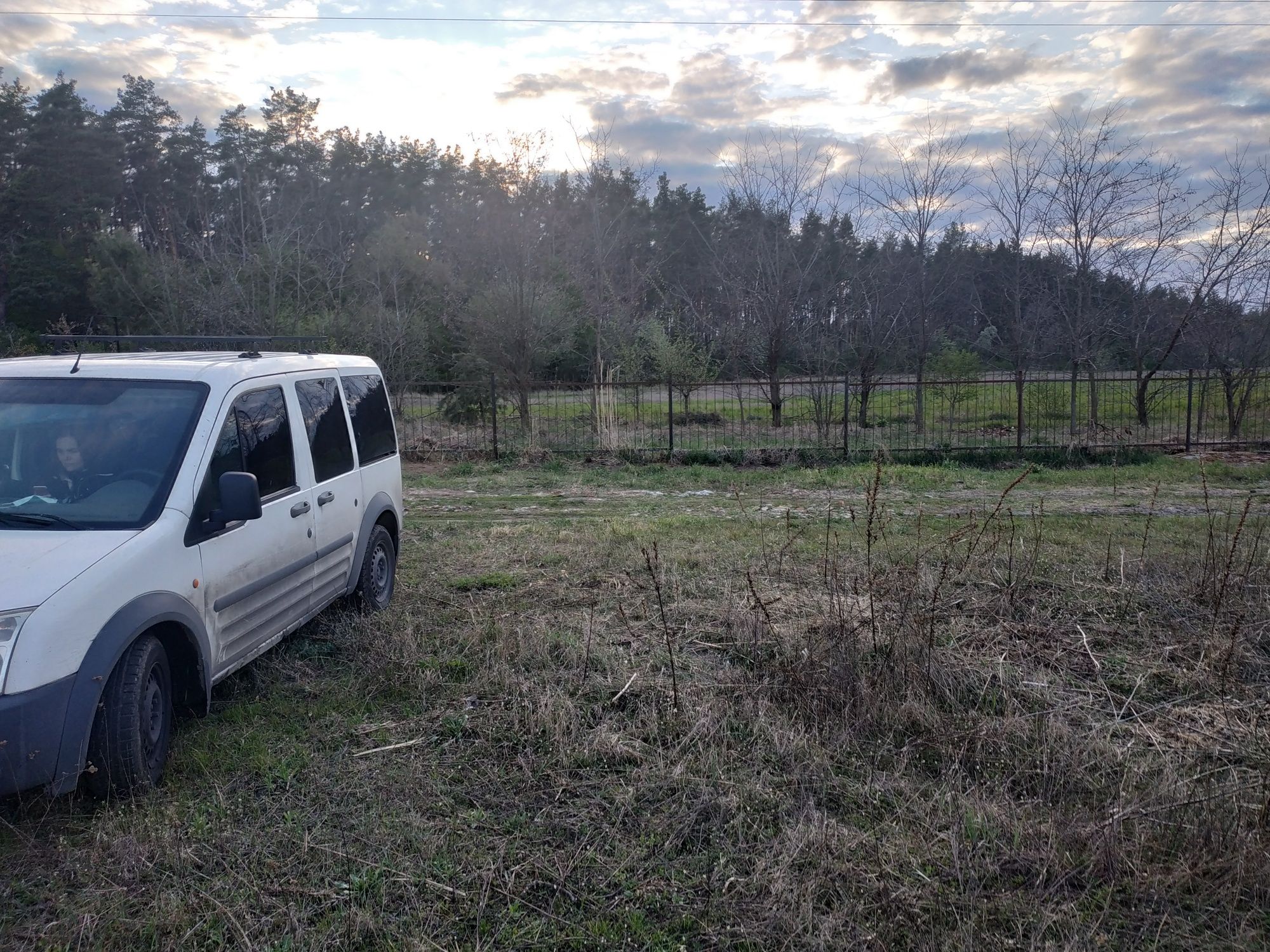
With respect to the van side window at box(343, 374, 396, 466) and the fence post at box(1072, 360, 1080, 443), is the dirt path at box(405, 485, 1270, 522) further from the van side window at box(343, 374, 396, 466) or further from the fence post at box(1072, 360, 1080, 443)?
the fence post at box(1072, 360, 1080, 443)

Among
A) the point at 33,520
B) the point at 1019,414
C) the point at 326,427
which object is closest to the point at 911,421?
the point at 1019,414

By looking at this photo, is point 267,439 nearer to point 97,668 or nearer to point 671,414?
point 97,668

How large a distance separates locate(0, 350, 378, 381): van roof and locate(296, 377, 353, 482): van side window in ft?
1.12

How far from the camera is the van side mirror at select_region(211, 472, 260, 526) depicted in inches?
163

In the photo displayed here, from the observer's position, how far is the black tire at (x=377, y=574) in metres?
6.34

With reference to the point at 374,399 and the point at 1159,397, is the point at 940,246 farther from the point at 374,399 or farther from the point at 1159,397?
the point at 374,399

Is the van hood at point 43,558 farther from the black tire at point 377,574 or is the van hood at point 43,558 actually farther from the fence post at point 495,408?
the fence post at point 495,408

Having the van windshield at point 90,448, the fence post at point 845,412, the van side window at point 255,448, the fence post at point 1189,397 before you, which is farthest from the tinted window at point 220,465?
the fence post at point 1189,397

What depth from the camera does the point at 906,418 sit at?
16984 mm

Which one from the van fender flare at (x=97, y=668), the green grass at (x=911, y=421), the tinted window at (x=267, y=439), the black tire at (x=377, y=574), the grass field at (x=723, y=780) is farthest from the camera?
the green grass at (x=911, y=421)

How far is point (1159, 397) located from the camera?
17.2 metres

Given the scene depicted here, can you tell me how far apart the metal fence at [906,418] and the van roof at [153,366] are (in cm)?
1126

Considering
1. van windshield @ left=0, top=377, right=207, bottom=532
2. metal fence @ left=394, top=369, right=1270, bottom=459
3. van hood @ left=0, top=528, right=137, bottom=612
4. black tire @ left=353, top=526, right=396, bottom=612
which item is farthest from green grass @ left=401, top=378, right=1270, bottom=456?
van hood @ left=0, top=528, right=137, bottom=612

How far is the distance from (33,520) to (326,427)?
2098 millimetres
